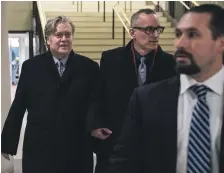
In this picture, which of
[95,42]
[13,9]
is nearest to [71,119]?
[95,42]

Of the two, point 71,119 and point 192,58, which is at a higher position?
point 192,58

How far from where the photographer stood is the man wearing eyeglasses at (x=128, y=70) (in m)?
3.33

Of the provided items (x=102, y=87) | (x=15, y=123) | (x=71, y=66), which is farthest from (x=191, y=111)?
(x=15, y=123)

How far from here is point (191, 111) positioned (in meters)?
1.95

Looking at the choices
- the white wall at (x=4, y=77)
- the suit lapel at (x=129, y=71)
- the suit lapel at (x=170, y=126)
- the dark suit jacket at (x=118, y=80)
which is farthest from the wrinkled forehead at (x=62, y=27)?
the white wall at (x=4, y=77)

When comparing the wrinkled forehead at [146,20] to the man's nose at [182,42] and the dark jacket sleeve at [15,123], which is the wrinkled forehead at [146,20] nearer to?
the dark jacket sleeve at [15,123]

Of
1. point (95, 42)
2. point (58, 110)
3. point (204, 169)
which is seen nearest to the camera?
point (204, 169)

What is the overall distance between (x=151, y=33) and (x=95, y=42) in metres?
7.22

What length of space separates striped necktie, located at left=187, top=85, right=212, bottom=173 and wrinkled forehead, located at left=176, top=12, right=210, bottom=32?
0.28 m

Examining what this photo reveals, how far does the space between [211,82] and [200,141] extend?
0.81 feet

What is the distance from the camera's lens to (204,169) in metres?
1.89

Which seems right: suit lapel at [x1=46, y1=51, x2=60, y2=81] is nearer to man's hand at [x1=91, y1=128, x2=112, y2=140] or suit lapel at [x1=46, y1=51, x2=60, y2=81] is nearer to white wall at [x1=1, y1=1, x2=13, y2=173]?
man's hand at [x1=91, y1=128, x2=112, y2=140]

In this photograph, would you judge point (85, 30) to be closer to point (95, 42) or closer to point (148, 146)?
point (95, 42)

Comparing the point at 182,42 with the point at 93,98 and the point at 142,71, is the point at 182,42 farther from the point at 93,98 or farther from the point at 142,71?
the point at 93,98
